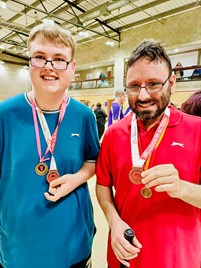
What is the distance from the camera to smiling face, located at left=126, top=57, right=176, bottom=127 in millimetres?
932

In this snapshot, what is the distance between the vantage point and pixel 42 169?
37.8 inches

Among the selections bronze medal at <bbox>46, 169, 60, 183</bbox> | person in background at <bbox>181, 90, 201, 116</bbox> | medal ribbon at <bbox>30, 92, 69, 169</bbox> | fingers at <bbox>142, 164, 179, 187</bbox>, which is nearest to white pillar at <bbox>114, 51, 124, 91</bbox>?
person in background at <bbox>181, 90, 201, 116</bbox>

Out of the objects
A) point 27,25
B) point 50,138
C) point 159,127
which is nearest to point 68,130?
point 50,138

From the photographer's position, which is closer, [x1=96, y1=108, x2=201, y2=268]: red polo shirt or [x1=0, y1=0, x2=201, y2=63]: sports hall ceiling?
[x1=96, y1=108, x2=201, y2=268]: red polo shirt

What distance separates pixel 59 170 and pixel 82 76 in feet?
58.9

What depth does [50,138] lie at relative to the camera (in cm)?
100

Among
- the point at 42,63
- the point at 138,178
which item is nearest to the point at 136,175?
the point at 138,178

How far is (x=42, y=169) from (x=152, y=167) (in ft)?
1.68

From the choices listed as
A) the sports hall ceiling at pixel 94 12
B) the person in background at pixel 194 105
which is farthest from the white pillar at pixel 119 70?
the person in background at pixel 194 105

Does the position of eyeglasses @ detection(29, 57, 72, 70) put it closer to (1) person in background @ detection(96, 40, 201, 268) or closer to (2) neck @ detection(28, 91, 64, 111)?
(2) neck @ detection(28, 91, 64, 111)

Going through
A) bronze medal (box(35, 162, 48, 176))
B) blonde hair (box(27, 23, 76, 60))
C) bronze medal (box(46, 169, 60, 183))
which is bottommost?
bronze medal (box(46, 169, 60, 183))

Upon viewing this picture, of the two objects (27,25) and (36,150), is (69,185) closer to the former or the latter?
(36,150)

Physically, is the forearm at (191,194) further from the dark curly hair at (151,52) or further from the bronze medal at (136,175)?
the dark curly hair at (151,52)

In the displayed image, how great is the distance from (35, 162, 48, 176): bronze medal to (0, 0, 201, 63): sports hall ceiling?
28.7 feet
